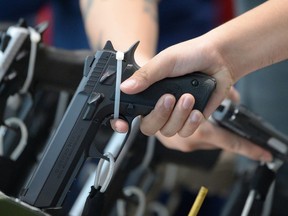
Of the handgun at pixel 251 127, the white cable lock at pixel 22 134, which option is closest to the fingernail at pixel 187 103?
the handgun at pixel 251 127

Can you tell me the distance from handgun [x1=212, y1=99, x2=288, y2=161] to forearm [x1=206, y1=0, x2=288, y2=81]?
0.09 meters

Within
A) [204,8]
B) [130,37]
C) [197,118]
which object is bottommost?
[197,118]

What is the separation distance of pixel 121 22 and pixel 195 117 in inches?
14.6

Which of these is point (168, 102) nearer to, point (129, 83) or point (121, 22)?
point (129, 83)

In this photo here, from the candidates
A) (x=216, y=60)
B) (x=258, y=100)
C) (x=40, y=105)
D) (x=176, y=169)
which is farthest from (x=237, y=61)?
(x=176, y=169)

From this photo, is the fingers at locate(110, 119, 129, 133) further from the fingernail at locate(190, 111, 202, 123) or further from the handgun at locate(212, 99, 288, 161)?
the handgun at locate(212, 99, 288, 161)

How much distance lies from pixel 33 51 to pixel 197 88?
32 centimetres

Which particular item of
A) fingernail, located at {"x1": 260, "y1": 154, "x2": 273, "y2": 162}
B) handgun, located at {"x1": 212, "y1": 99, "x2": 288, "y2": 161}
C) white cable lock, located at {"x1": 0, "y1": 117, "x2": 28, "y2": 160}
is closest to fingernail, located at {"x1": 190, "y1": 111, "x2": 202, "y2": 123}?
handgun, located at {"x1": 212, "y1": 99, "x2": 288, "y2": 161}

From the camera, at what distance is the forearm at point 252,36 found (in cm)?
68

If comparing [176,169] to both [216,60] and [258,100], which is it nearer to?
[258,100]

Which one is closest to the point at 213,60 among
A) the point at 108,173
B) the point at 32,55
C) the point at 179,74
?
the point at 179,74

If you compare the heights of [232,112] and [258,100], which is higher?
[258,100]

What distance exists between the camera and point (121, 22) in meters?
1.00

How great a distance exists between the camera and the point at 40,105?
1072 mm
